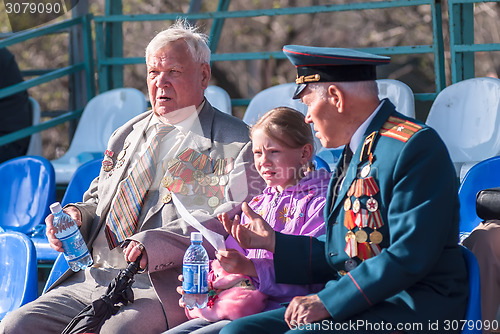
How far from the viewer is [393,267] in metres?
2.34

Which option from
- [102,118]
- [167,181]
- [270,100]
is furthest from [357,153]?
[102,118]

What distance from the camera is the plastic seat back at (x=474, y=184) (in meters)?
3.67

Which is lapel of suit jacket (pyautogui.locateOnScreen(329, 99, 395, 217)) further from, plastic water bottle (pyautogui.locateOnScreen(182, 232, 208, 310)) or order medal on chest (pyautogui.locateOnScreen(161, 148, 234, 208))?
order medal on chest (pyautogui.locateOnScreen(161, 148, 234, 208))

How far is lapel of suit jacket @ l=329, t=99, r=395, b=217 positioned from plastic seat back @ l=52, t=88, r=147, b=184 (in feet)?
11.8

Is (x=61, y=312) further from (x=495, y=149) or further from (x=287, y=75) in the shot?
(x=287, y=75)

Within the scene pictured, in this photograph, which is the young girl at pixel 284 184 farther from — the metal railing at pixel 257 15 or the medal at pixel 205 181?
the metal railing at pixel 257 15

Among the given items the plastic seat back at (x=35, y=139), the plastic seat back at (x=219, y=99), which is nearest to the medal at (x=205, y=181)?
the plastic seat back at (x=219, y=99)

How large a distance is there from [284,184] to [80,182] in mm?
1788

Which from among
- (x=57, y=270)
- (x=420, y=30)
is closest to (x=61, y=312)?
(x=57, y=270)

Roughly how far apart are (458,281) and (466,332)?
158 millimetres

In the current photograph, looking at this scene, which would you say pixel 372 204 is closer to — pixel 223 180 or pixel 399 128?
pixel 399 128

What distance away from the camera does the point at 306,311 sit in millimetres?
2439

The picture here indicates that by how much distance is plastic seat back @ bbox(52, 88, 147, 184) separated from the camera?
20.1 feet

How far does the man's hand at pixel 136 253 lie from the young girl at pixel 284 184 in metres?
0.30
